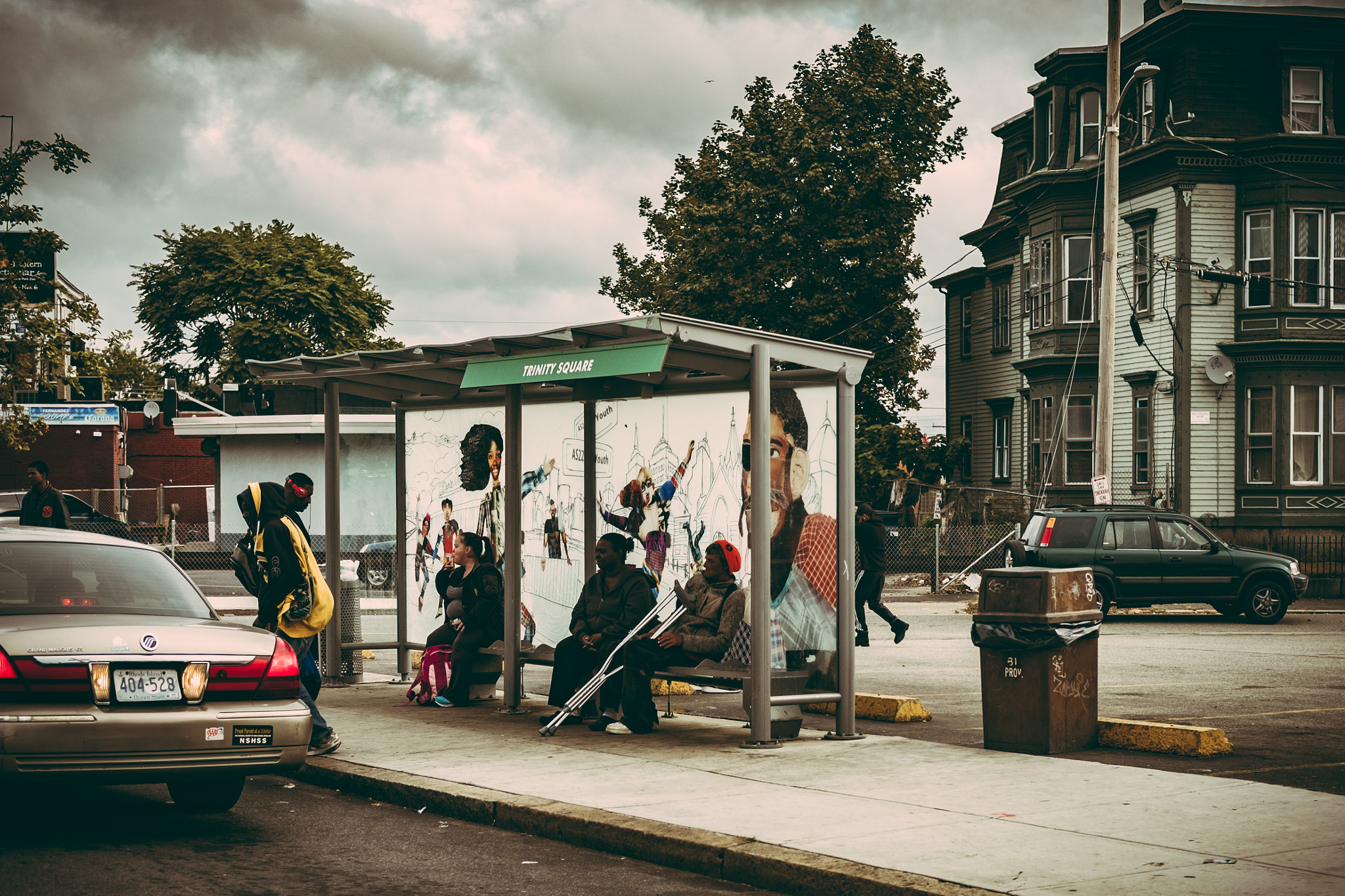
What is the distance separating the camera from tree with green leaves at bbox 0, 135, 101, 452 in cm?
3048

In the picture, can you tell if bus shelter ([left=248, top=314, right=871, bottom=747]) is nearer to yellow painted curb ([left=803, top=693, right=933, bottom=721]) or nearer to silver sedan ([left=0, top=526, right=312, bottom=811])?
yellow painted curb ([left=803, top=693, right=933, bottom=721])

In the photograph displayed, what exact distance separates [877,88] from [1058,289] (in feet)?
25.0

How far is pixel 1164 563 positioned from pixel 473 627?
13435mm

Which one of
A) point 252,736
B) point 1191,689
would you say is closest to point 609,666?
point 252,736

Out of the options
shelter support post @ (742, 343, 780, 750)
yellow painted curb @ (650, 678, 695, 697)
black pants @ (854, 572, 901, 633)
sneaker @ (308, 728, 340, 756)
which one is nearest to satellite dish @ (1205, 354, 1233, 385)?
black pants @ (854, 572, 901, 633)

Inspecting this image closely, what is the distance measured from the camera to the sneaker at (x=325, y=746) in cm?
903

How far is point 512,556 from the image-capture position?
11.1m

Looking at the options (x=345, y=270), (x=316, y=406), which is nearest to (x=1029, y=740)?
(x=316, y=406)

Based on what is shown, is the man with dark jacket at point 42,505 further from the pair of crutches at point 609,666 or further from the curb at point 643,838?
the curb at point 643,838

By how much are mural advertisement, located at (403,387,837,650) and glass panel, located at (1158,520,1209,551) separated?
42.5 feet

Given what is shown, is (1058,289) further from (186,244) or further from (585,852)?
(186,244)

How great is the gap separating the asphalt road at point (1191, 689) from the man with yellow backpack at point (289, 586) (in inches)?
142

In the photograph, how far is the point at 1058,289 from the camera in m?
33.6

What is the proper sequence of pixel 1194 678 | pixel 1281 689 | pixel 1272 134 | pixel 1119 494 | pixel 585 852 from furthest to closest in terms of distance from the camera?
pixel 1119 494, pixel 1272 134, pixel 1194 678, pixel 1281 689, pixel 585 852
